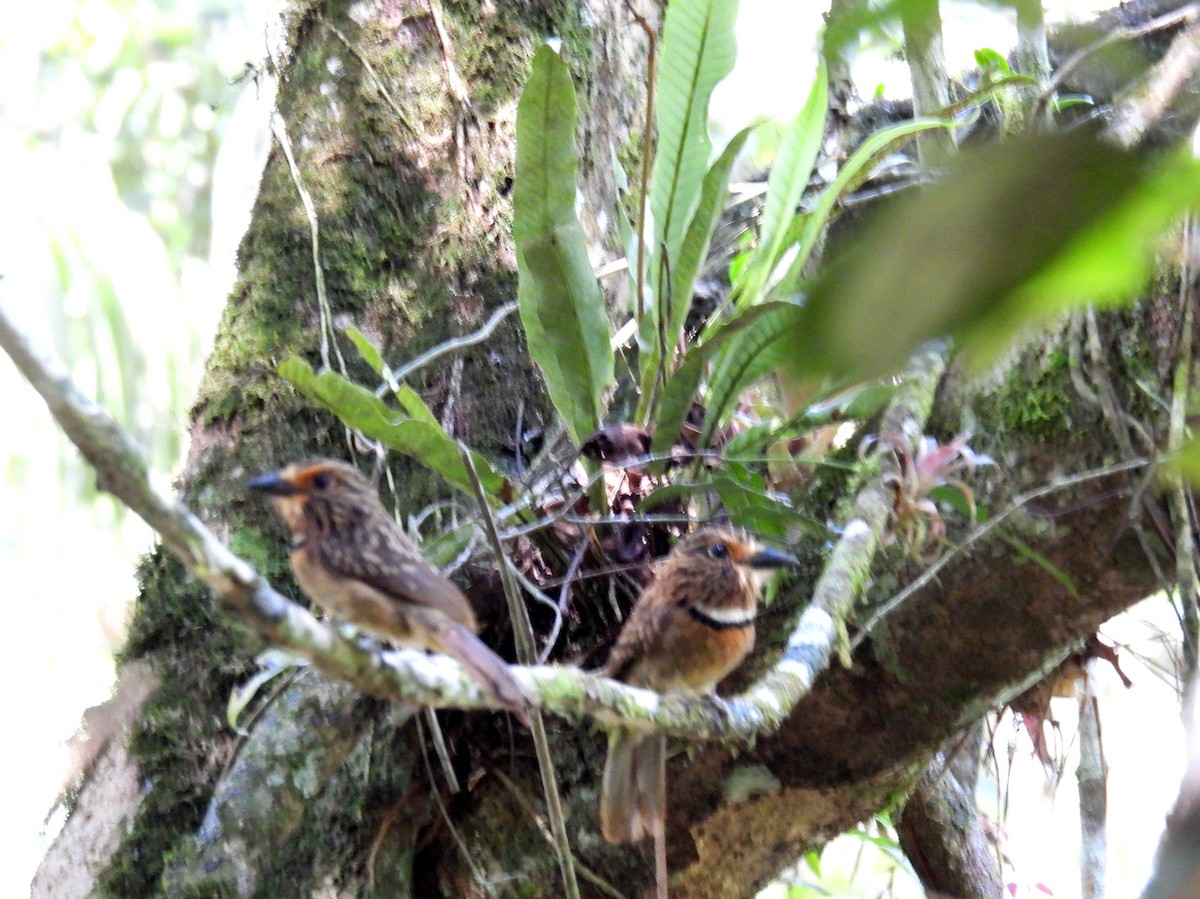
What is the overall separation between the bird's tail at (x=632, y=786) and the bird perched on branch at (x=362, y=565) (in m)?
0.40

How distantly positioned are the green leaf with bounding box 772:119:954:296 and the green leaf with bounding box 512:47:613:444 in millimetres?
449

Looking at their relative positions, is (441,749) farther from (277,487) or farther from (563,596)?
(277,487)

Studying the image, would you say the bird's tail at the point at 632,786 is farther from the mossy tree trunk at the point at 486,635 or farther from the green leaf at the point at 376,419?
the green leaf at the point at 376,419

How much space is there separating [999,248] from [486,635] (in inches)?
87.3

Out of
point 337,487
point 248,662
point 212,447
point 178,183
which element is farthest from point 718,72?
point 178,183

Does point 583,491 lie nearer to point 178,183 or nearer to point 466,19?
point 466,19

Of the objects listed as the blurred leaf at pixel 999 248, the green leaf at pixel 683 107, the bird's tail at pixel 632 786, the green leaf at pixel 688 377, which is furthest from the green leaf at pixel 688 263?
the blurred leaf at pixel 999 248

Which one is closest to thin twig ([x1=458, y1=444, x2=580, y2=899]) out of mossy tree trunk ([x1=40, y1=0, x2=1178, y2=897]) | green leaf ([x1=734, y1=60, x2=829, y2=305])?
mossy tree trunk ([x1=40, y1=0, x2=1178, y2=897])

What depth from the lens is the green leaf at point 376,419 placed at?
226 cm

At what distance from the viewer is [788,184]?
10.1 feet

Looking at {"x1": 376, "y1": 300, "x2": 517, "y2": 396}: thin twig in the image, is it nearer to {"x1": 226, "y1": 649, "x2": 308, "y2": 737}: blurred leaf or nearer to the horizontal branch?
{"x1": 226, "y1": 649, "x2": 308, "y2": 737}: blurred leaf

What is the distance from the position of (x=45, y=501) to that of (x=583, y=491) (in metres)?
5.93

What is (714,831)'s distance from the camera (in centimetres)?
253

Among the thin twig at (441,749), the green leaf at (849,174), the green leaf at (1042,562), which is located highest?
the green leaf at (849,174)
